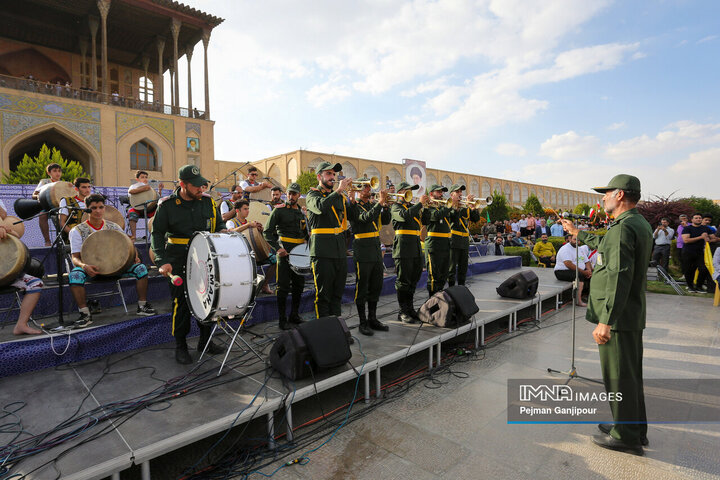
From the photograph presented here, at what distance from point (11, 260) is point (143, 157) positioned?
2462cm

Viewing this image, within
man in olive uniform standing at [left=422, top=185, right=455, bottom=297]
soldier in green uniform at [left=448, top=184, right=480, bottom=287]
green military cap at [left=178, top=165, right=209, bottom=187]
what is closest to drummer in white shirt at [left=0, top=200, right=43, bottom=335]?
green military cap at [left=178, top=165, right=209, bottom=187]

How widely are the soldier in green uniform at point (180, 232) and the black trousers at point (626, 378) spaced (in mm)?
4109

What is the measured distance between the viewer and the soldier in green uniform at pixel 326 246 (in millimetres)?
4820

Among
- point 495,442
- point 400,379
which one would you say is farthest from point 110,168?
point 495,442

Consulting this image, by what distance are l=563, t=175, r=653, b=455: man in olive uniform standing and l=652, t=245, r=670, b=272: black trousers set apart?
10.8m

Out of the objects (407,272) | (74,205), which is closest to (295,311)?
(407,272)

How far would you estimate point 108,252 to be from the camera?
198 inches

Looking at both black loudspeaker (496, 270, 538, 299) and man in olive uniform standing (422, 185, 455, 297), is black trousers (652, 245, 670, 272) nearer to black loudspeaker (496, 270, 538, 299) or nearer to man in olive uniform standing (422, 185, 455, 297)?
black loudspeaker (496, 270, 538, 299)

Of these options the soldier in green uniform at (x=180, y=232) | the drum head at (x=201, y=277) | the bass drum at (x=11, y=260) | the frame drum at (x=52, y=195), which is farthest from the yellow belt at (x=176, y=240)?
the frame drum at (x=52, y=195)

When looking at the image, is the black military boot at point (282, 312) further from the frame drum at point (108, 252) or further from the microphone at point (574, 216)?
the microphone at point (574, 216)

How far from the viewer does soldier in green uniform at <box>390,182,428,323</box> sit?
587 centimetres

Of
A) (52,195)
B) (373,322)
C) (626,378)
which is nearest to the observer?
(626,378)

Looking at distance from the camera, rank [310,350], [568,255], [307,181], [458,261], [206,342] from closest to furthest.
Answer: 1. [310,350]
2. [206,342]
3. [458,261]
4. [568,255]
5. [307,181]

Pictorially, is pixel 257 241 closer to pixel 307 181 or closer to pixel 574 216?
pixel 574 216
